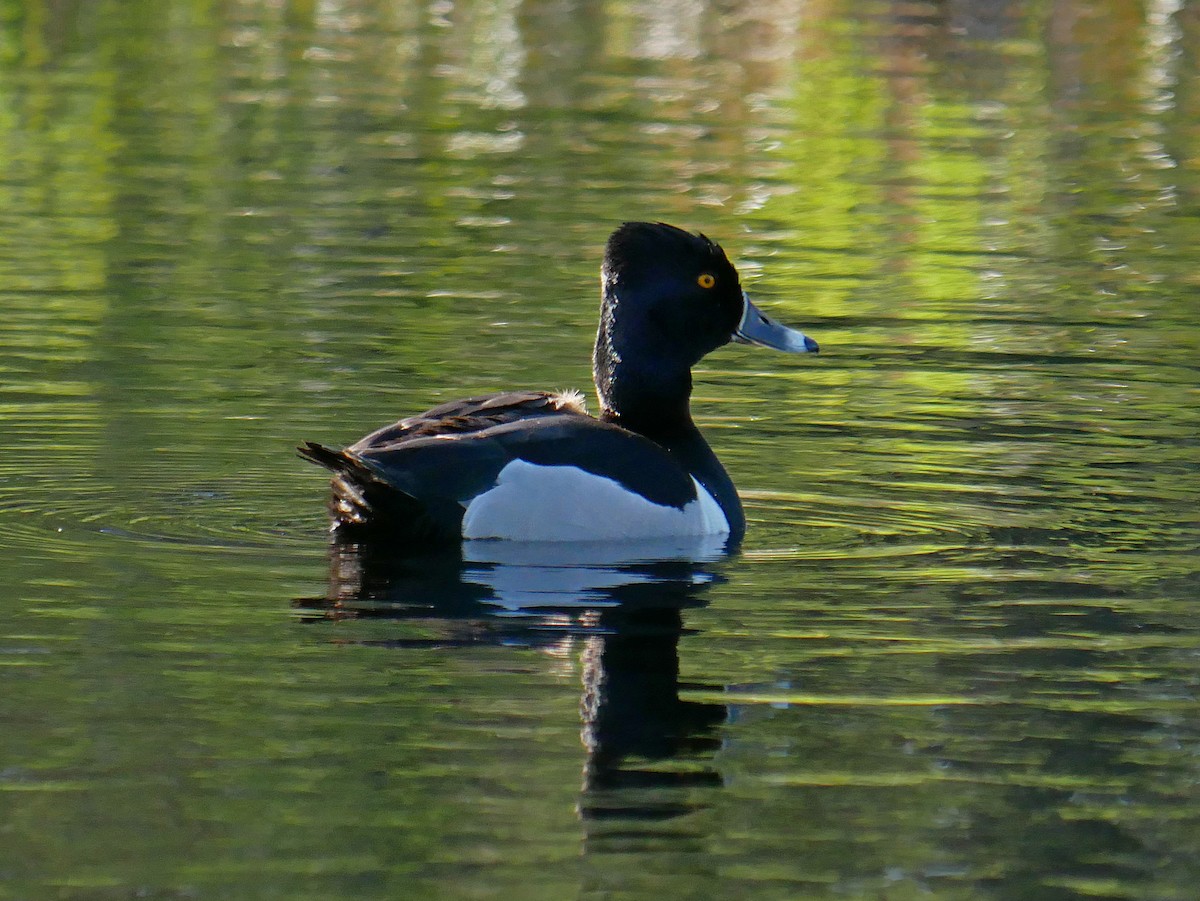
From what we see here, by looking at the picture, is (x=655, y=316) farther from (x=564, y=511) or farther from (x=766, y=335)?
(x=564, y=511)

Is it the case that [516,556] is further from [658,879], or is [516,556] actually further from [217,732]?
[658,879]

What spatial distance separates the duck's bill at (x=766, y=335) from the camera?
1008 centimetres

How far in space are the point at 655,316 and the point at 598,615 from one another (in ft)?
6.98

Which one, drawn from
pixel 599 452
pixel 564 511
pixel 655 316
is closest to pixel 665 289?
pixel 655 316

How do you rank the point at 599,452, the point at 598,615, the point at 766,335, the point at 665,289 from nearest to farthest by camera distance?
the point at 598,615 < the point at 599,452 < the point at 665,289 < the point at 766,335

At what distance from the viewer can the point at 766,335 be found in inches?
400

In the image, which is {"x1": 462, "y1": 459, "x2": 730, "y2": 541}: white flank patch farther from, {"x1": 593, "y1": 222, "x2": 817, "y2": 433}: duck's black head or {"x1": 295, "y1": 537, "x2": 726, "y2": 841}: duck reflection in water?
{"x1": 593, "y1": 222, "x2": 817, "y2": 433}: duck's black head

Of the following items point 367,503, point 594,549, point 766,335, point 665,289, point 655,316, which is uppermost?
point 665,289

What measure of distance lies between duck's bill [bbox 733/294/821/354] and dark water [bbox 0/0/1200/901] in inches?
25.3

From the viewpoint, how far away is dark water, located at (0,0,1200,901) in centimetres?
584

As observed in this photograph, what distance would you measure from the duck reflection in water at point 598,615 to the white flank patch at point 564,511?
0.05m

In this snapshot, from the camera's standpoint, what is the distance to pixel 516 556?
8906mm

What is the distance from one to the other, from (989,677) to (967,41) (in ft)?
85.9

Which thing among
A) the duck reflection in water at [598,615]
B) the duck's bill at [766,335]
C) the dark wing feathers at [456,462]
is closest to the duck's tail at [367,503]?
the dark wing feathers at [456,462]
